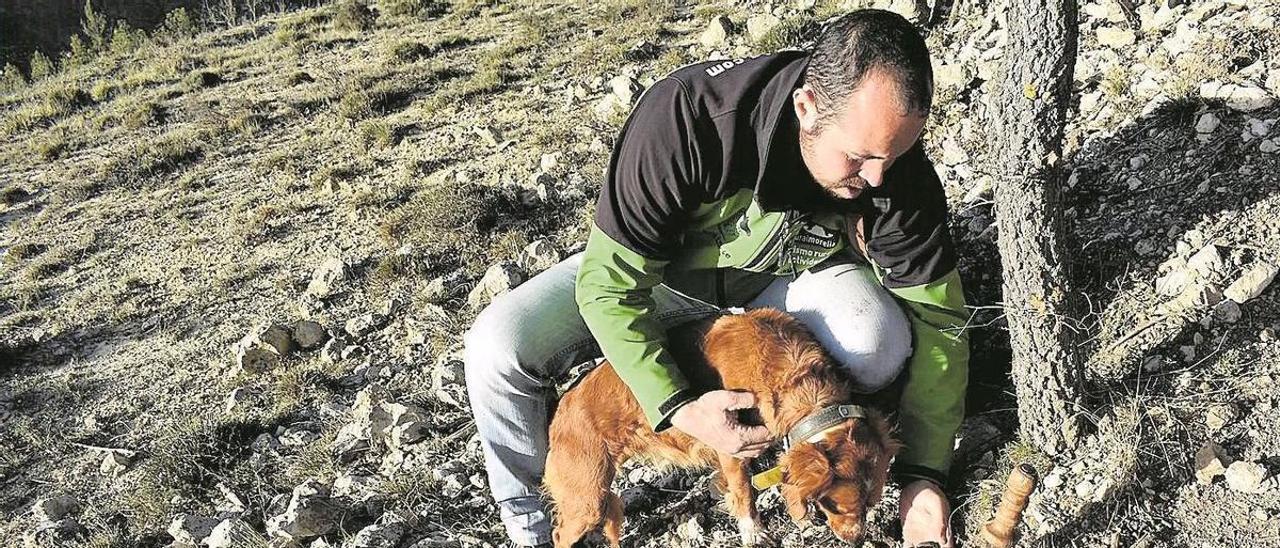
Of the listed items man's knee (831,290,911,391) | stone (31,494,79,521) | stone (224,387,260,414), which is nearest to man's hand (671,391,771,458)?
man's knee (831,290,911,391)

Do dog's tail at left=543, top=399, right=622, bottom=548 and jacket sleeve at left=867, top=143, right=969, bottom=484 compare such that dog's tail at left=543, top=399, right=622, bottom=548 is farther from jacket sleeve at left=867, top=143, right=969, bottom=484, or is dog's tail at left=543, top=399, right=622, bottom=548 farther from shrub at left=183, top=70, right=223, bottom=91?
Answer: shrub at left=183, top=70, right=223, bottom=91

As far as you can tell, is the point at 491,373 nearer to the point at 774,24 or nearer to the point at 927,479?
the point at 927,479

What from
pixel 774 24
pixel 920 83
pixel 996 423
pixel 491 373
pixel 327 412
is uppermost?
pixel 920 83

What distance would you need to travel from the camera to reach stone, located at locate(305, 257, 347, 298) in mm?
5781

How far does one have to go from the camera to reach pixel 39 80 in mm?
15344

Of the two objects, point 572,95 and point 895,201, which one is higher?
point 895,201

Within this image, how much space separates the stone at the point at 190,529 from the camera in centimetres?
398

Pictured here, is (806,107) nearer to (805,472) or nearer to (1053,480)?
(805,472)

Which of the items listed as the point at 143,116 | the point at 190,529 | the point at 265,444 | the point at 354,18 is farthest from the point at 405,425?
the point at 354,18

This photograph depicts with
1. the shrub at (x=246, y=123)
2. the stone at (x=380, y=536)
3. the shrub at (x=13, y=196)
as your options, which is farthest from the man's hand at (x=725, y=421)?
the shrub at (x=13, y=196)

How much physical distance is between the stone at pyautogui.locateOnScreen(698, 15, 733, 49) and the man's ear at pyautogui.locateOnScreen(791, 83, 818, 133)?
528 cm

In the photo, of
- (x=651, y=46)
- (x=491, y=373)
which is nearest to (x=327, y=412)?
(x=491, y=373)

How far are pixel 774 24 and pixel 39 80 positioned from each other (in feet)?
47.0

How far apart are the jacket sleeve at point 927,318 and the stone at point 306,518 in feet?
7.89
